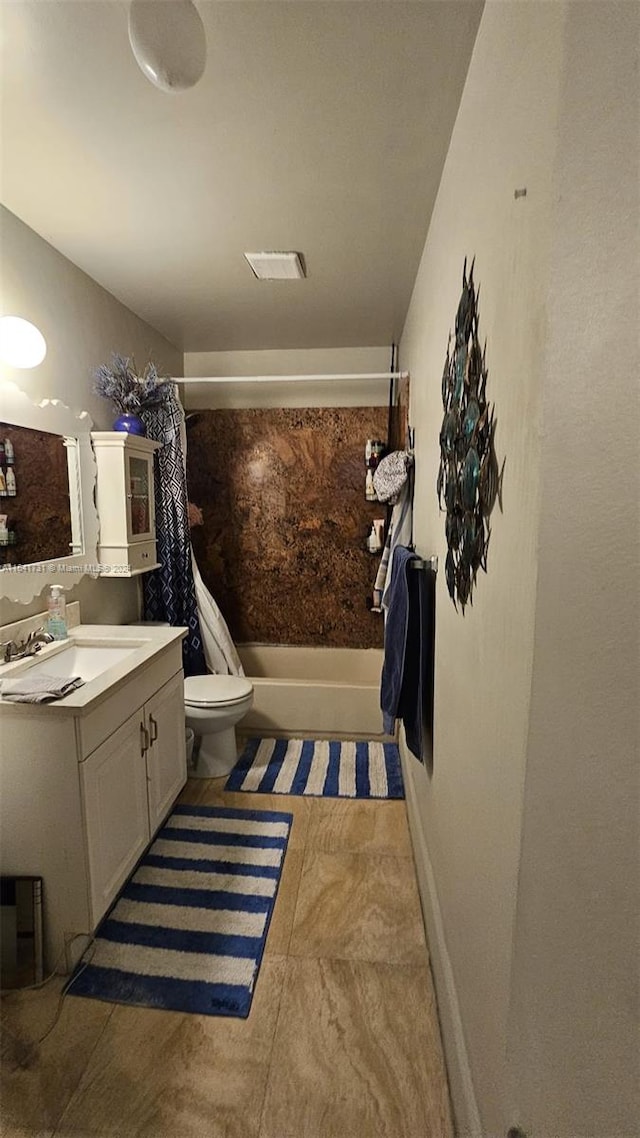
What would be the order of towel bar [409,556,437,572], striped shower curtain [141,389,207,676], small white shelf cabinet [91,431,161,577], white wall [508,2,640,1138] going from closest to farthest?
white wall [508,2,640,1138]
towel bar [409,556,437,572]
small white shelf cabinet [91,431,161,577]
striped shower curtain [141,389,207,676]

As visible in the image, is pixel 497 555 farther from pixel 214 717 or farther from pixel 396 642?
pixel 214 717

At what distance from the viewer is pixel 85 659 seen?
6.60ft

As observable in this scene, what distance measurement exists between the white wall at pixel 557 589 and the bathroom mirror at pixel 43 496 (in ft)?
5.33

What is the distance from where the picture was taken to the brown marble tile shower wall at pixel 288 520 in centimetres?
346

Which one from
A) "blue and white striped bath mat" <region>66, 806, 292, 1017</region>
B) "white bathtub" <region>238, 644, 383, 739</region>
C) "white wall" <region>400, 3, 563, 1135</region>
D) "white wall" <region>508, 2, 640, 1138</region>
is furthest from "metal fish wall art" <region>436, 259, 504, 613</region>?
"white bathtub" <region>238, 644, 383, 739</region>

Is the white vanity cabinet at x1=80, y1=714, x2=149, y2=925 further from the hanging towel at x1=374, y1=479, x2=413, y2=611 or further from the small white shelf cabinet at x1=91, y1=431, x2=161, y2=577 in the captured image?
the hanging towel at x1=374, y1=479, x2=413, y2=611

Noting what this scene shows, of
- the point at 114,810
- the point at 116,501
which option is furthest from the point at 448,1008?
the point at 116,501

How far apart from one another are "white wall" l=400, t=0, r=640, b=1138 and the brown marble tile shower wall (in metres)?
2.45

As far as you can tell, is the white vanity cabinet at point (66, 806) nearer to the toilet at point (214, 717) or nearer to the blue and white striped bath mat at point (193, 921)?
the blue and white striped bath mat at point (193, 921)

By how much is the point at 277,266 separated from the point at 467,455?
155cm

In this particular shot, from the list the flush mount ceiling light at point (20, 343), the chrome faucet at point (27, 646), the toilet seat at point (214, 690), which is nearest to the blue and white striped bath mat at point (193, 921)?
the toilet seat at point (214, 690)

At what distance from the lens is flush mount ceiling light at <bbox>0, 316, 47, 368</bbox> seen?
1.78 metres

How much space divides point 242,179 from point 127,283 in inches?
38.7

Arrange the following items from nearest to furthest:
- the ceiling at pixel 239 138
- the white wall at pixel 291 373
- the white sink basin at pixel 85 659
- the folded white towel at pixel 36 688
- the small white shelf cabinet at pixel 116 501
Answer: the ceiling at pixel 239 138, the folded white towel at pixel 36 688, the white sink basin at pixel 85 659, the small white shelf cabinet at pixel 116 501, the white wall at pixel 291 373
